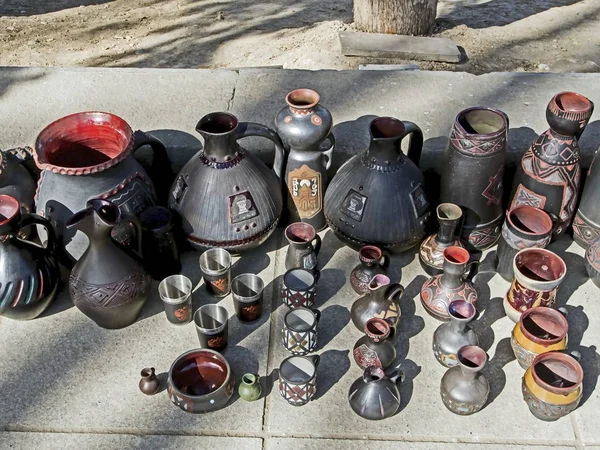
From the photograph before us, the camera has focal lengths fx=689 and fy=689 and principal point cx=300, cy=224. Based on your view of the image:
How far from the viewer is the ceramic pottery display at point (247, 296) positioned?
3.08 m

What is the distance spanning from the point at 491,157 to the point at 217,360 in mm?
1529

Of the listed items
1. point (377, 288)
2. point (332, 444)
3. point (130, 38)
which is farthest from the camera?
point (130, 38)

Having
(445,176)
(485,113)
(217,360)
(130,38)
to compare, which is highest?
(485,113)

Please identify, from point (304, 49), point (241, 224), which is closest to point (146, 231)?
point (241, 224)

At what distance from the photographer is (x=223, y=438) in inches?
106

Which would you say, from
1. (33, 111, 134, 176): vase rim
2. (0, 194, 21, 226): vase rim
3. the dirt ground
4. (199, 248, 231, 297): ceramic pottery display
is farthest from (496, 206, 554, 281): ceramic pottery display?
the dirt ground

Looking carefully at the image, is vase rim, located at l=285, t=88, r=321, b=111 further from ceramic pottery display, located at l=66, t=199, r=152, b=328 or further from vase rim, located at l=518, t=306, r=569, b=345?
vase rim, located at l=518, t=306, r=569, b=345

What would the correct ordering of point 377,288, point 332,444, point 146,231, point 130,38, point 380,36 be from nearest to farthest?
1. point 332,444
2. point 377,288
3. point 146,231
4. point 380,36
5. point 130,38

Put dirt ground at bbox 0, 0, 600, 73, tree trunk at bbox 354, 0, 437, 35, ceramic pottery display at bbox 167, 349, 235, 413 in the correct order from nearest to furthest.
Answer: ceramic pottery display at bbox 167, 349, 235, 413
tree trunk at bbox 354, 0, 437, 35
dirt ground at bbox 0, 0, 600, 73

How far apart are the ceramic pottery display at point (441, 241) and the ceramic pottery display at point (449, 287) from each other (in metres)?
0.11

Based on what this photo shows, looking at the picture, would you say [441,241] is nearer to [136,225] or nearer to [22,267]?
[136,225]

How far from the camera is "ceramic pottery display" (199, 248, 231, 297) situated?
3.19 meters

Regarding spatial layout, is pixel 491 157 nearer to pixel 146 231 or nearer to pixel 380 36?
pixel 146 231

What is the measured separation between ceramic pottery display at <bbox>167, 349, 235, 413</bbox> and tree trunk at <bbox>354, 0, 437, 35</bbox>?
12.7 ft
